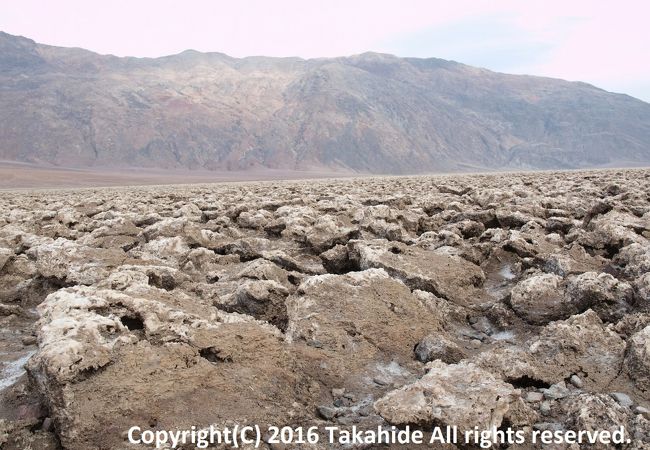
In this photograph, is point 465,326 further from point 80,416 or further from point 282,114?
point 282,114

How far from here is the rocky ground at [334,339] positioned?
218 cm

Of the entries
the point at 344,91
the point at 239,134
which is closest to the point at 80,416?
the point at 239,134

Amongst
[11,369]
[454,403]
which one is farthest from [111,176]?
[454,403]

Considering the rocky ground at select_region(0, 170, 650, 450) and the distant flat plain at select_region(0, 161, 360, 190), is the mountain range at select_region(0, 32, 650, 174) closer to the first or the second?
the distant flat plain at select_region(0, 161, 360, 190)

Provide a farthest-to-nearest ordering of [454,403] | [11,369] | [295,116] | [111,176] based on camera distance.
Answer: [295,116] → [111,176] → [11,369] → [454,403]

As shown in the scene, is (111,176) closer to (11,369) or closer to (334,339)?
(11,369)

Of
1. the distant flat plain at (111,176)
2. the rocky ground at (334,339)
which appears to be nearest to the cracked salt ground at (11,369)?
the rocky ground at (334,339)

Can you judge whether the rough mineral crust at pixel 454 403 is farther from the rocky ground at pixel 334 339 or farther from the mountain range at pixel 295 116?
the mountain range at pixel 295 116

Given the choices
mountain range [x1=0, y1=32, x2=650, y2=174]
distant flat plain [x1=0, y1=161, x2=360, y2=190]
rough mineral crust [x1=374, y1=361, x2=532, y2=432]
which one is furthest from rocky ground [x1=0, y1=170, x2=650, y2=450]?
mountain range [x1=0, y1=32, x2=650, y2=174]

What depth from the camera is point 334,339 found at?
294 centimetres

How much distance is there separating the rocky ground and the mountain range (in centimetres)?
8306

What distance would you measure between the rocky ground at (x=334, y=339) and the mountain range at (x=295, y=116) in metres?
83.1

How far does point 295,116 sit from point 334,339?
106m

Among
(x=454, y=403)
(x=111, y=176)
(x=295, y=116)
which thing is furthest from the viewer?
(x=295, y=116)
